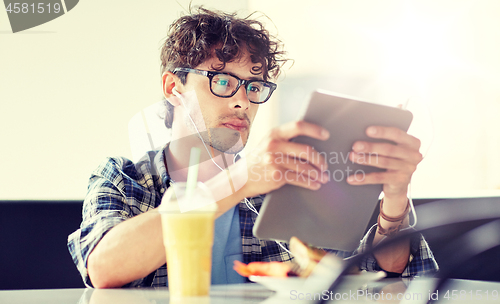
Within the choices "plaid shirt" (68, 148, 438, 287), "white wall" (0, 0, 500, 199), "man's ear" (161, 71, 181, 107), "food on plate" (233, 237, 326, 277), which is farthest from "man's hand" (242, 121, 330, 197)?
"white wall" (0, 0, 500, 199)

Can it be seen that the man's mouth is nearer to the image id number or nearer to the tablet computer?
the tablet computer

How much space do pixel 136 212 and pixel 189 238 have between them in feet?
2.06

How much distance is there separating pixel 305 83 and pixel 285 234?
1.77 metres

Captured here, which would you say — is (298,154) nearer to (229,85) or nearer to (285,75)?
(229,85)

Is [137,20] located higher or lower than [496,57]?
higher

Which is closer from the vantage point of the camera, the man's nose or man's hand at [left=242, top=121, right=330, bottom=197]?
man's hand at [left=242, top=121, right=330, bottom=197]

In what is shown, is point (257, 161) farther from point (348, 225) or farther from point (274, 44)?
point (274, 44)

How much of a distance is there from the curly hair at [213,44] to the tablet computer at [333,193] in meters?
0.74

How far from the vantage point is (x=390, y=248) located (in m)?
0.36

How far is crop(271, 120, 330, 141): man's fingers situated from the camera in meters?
0.57

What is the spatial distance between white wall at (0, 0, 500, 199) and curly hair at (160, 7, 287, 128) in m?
0.43

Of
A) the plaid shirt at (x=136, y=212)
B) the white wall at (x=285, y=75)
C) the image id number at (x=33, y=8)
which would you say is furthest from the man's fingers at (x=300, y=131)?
the image id number at (x=33, y=8)

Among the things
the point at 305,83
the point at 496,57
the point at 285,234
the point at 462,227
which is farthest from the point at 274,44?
the point at 496,57

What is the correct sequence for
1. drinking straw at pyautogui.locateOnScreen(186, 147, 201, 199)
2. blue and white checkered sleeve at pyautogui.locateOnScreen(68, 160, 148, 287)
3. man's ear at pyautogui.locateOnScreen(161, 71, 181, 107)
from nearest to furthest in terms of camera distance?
1. drinking straw at pyautogui.locateOnScreen(186, 147, 201, 199)
2. blue and white checkered sleeve at pyautogui.locateOnScreen(68, 160, 148, 287)
3. man's ear at pyautogui.locateOnScreen(161, 71, 181, 107)
